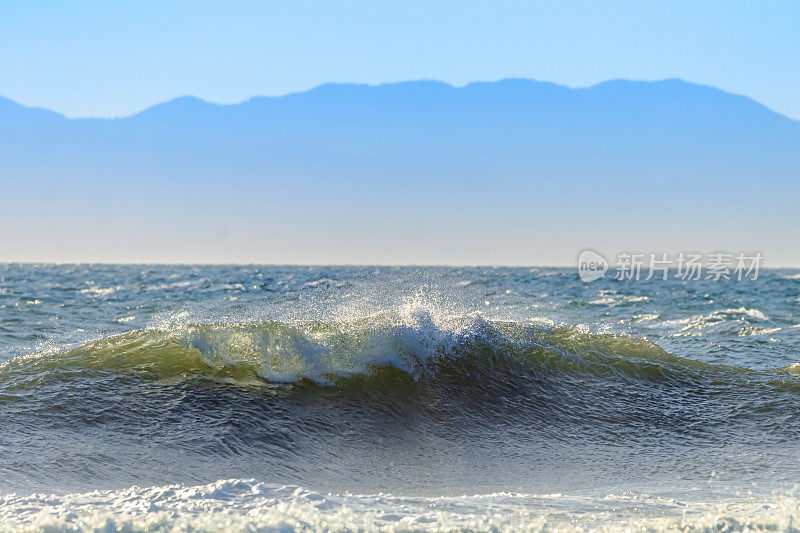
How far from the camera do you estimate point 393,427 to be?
6.12 metres

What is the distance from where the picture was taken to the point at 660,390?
757 centimetres

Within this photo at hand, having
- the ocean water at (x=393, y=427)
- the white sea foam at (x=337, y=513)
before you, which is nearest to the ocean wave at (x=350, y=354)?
the ocean water at (x=393, y=427)

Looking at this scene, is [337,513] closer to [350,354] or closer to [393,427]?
[393,427]

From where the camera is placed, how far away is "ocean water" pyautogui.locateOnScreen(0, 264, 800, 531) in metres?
3.50

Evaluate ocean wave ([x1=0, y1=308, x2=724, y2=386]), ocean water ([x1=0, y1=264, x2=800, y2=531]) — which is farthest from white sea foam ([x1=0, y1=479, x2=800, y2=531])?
ocean wave ([x1=0, y1=308, x2=724, y2=386])

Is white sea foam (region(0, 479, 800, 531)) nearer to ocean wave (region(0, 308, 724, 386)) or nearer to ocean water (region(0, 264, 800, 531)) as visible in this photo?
ocean water (region(0, 264, 800, 531))

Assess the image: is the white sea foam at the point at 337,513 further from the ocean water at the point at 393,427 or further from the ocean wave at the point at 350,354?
the ocean wave at the point at 350,354

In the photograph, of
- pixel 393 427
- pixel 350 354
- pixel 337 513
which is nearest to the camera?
pixel 337 513

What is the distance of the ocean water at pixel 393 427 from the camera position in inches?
138

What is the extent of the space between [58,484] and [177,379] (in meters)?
2.59

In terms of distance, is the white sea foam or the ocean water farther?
the ocean water

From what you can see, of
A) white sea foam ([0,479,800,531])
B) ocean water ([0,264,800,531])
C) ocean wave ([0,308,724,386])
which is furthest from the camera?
ocean wave ([0,308,724,386])

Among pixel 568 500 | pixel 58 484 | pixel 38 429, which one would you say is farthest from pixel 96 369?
pixel 568 500

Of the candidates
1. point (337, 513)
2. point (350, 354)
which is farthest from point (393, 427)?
point (337, 513)
